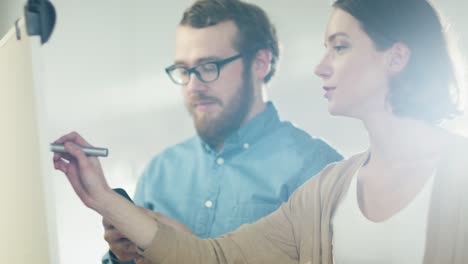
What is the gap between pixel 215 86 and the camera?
1327 millimetres

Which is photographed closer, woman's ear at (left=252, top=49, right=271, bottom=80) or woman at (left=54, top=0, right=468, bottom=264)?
woman at (left=54, top=0, right=468, bottom=264)

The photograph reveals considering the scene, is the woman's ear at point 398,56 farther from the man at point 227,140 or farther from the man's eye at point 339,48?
the man at point 227,140

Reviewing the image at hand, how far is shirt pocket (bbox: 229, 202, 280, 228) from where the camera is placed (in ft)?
4.31

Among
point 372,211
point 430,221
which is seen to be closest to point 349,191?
point 372,211

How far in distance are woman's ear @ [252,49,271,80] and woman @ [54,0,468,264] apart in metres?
0.11

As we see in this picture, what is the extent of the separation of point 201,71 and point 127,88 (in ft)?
0.58

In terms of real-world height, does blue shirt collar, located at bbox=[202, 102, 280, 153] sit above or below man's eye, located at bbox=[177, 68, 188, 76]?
below

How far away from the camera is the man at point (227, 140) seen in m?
1.32

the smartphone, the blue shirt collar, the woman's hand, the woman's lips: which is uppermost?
the woman's lips

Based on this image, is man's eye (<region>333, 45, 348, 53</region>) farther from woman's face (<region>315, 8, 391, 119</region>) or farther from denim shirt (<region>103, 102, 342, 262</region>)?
denim shirt (<region>103, 102, 342, 262</region>)

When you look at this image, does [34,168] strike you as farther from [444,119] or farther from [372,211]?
[444,119]

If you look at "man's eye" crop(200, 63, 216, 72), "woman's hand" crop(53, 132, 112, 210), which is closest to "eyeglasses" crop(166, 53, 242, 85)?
"man's eye" crop(200, 63, 216, 72)

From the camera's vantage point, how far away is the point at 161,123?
1358mm

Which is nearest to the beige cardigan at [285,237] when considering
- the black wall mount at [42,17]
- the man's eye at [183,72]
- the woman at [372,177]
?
the woman at [372,177]
